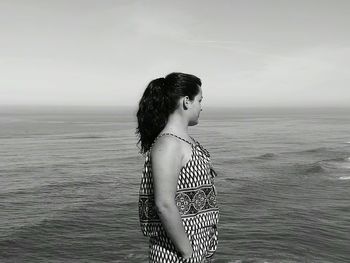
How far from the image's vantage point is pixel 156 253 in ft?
11.0

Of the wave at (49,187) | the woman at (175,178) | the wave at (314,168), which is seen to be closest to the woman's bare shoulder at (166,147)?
the woman at (175,178)

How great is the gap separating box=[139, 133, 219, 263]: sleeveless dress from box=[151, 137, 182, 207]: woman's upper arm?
0.53ft

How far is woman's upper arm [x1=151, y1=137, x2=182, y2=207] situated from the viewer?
2992 millimetres

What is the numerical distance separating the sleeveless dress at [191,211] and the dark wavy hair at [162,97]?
26 cm

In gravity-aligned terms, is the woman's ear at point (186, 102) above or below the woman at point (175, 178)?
above

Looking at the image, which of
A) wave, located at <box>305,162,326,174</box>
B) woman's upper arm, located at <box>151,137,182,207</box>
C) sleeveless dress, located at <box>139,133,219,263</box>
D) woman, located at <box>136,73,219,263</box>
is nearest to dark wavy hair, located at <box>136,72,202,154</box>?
woman, located at <box>136,73,219,263</box>

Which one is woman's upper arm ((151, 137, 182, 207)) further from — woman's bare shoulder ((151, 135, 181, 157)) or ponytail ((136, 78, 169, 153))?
ponytail ((136, 78, 169, 153))

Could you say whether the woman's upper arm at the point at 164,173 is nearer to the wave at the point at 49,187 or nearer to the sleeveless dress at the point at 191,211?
the sleeveless dress at the point at 191,211

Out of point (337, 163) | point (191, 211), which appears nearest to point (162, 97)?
point (191, 211)

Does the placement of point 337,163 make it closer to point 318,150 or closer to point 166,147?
point 318,150

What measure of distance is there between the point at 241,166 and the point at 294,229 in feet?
102

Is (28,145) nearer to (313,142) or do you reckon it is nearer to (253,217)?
(313,142)

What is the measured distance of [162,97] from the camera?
3.39 metres

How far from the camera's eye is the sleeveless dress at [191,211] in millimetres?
3207
